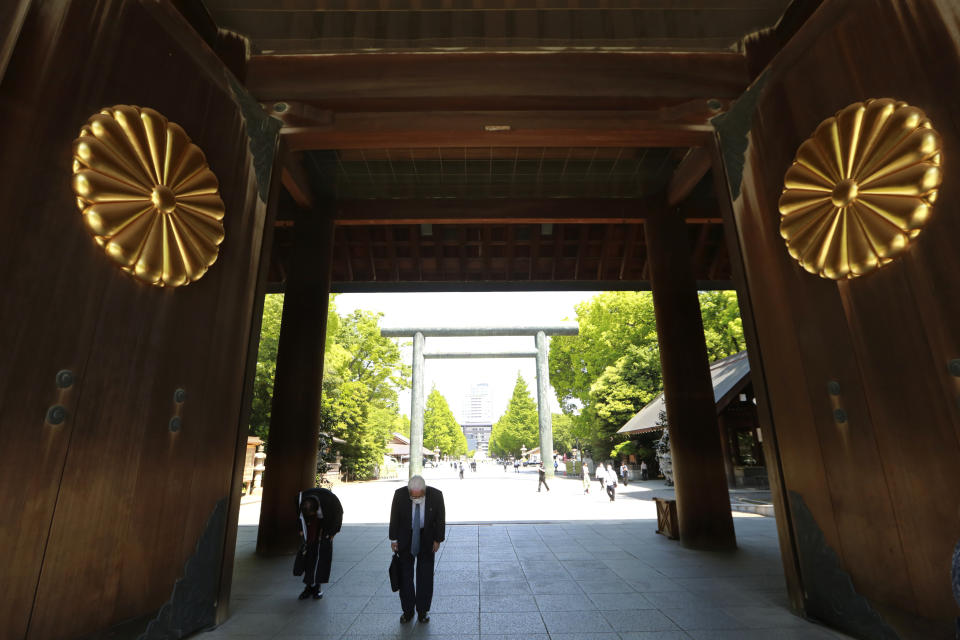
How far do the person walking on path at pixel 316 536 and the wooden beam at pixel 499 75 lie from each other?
4805 mm

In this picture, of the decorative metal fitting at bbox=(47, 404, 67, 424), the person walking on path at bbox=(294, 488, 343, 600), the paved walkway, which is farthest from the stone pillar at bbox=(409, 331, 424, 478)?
the decorative metal fitting at bbox=(47, 404, 67, 424)

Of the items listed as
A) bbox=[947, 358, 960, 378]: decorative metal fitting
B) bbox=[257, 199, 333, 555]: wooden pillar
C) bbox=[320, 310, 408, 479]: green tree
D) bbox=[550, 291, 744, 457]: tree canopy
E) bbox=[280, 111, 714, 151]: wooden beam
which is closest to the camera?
bbox=[947, 358, 960, 378]: decorative metal fitting

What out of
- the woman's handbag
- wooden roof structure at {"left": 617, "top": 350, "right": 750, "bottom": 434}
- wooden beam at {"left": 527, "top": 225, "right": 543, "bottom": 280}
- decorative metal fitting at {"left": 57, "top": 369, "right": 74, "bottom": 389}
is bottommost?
the woman's handbag

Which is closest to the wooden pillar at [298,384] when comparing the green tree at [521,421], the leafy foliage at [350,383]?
the leafy foliage at [350,383]

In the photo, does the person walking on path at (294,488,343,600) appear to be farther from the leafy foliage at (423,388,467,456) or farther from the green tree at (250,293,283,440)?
the leafy foliage at (423,388,467,456)

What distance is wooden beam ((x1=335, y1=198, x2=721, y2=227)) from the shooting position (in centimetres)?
828

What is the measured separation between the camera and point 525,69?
5.18 m

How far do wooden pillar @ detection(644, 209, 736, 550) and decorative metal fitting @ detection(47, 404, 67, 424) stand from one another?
7715 mm

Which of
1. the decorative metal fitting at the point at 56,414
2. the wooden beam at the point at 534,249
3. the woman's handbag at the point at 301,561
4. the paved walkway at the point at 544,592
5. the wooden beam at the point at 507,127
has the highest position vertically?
the wooden beam at the point at 534,249

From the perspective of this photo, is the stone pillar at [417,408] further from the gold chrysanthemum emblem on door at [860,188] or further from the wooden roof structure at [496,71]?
the gold chrysanthemum emblem on door at [860,188]

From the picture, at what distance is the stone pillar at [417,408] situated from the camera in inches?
992

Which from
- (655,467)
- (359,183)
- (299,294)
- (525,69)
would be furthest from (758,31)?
(655,467)

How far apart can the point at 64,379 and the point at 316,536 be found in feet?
9.83

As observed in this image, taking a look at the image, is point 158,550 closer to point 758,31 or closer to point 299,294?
point 299,294
